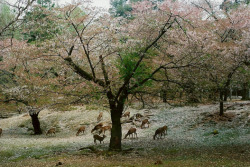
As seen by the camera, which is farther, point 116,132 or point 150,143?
point 150,143

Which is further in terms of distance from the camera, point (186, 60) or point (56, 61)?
point (186, 60)

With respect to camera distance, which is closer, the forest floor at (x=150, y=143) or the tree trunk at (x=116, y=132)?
the forest floor at (x=150, y=143)

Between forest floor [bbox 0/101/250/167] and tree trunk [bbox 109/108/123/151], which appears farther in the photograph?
tree trunk [bbox 109/108/123/151]

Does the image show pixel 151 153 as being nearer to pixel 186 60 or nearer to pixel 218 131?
pixel 186 60

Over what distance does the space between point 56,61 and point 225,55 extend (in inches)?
455

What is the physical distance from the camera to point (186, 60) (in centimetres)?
1314

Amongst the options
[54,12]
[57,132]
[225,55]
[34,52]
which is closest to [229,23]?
[225,55]

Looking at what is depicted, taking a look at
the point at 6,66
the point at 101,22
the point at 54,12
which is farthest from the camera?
the point at 6,66

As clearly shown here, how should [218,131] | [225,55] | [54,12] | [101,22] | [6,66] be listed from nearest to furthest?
[54,12]
[101,22]
[225,55]
[218,131]
[6,66]

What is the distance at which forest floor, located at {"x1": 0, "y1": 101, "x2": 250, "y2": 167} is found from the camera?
10289 millimetres

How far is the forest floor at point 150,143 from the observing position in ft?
33.8

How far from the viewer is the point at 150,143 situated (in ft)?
50.4

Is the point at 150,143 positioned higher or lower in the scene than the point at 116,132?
lower

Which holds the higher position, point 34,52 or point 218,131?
point 34,52
